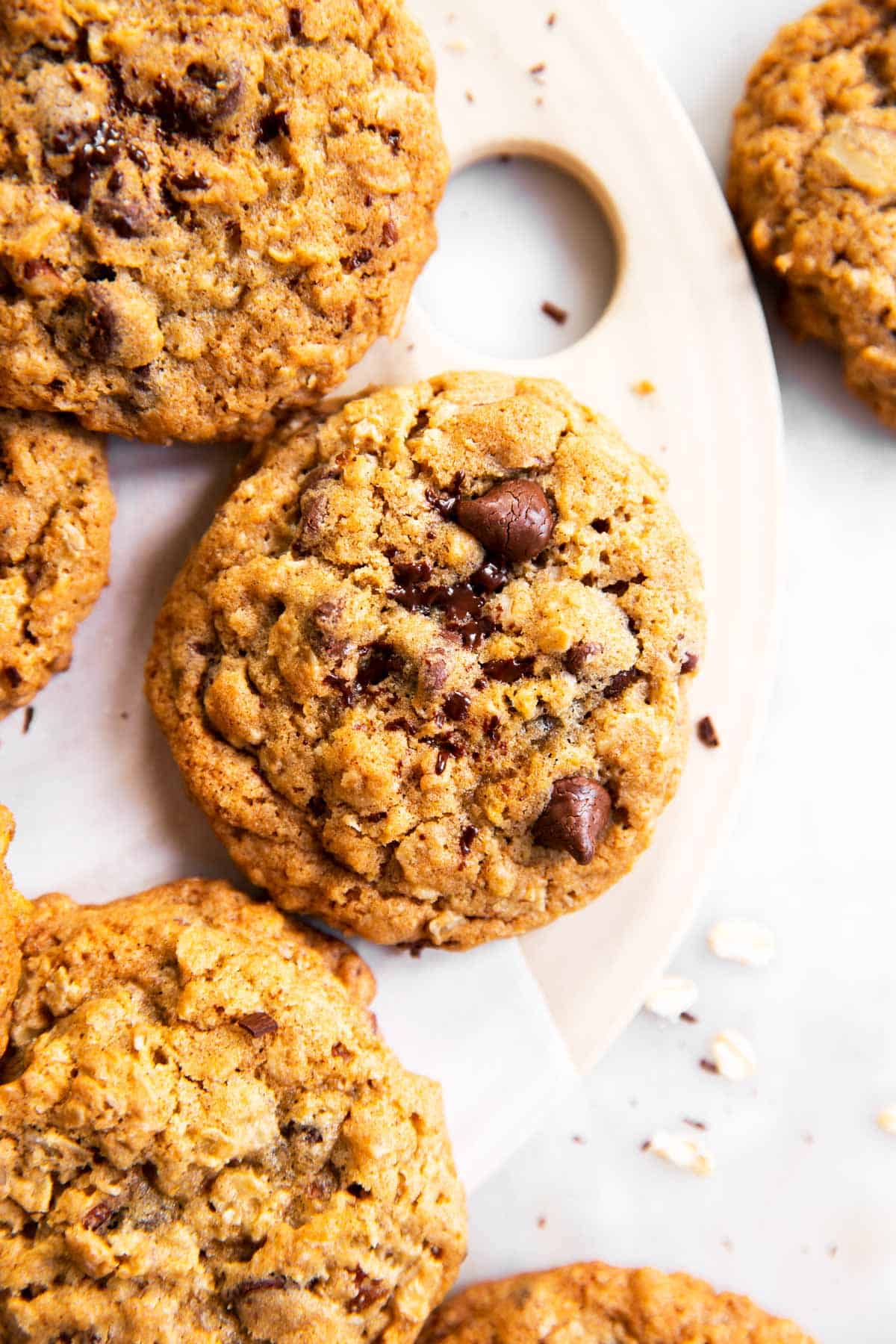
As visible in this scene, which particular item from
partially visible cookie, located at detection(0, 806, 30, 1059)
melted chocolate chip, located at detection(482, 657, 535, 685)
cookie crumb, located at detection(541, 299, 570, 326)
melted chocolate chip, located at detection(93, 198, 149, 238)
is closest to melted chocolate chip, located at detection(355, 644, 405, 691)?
melted chocolate chip, located at detection(482, 657, 535, 685)

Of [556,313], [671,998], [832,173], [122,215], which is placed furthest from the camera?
[671,998]

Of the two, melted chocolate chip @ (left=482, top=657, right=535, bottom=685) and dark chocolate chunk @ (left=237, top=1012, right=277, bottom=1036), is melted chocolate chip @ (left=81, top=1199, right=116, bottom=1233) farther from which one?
melted chocolate chip @ (left=482, top=657, right=535, bottom=685)

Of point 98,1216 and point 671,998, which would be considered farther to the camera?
point 671,998

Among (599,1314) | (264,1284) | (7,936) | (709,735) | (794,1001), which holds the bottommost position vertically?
(599,1314)

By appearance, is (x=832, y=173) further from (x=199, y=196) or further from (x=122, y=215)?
(x=122, y=215)

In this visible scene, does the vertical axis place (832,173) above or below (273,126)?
above

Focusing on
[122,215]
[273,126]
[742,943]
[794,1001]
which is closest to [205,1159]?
[742,943]

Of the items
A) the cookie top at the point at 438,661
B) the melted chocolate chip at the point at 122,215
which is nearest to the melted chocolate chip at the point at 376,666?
the cookie top at the point at 438,661

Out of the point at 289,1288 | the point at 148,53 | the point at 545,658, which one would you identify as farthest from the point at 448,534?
the point at 289,1288

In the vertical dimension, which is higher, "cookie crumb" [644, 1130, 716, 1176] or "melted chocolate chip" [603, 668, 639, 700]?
"melted chocolate chip" [603, 668, 639, 700]
